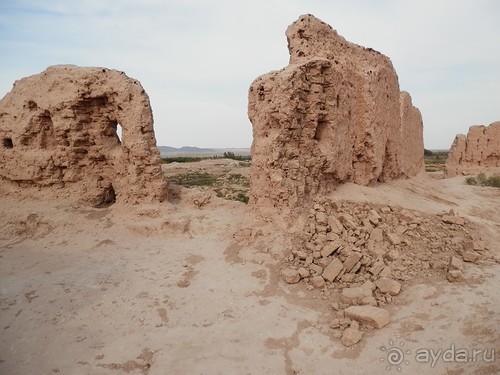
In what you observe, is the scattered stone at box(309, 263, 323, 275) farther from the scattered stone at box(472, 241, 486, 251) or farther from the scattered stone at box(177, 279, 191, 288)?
the scattered stone at box(472, 241, 486, 251)

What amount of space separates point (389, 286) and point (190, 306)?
2838 millimetres

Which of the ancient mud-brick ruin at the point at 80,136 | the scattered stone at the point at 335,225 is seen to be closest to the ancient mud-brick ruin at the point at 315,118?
the scattered stone at the point at 335,225

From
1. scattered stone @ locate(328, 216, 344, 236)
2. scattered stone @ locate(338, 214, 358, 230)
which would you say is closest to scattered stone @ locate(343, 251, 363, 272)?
scattered stone @ locate(328, 216, 344, 236)

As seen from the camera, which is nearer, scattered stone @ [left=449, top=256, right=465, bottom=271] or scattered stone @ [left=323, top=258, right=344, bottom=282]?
scattered stone @ [left=449, top=256, right=465, bottom=271]

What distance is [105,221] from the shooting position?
7520 millimetres

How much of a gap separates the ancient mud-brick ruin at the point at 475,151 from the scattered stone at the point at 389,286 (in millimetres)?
13885

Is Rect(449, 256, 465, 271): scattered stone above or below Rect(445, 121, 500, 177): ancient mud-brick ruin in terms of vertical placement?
below

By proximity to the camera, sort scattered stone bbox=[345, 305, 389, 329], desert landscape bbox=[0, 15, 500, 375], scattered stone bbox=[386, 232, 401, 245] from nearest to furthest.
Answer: desert landscape bbox=[0, 15, 500, 375]
scattered stone bbox=[345, 305, 389, 329]
scattered stone bbox=[386, 232, 401, 245]

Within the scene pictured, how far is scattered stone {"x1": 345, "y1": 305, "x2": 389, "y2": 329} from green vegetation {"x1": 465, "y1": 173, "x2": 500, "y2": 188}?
12.4 metres

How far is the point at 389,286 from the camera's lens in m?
4.96

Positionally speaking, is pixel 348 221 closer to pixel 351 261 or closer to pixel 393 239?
pixel 393 239

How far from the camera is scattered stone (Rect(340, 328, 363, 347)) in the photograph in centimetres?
413

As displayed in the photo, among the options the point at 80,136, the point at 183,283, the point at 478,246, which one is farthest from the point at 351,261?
the point at 80,136

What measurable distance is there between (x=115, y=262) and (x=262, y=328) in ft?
10.1
